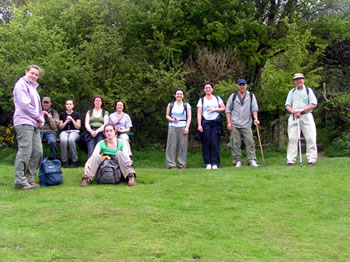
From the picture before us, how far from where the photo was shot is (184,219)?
5.56 m

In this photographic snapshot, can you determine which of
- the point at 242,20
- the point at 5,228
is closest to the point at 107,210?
the point at 5,228

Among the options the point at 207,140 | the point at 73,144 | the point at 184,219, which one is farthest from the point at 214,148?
the point at 184,219

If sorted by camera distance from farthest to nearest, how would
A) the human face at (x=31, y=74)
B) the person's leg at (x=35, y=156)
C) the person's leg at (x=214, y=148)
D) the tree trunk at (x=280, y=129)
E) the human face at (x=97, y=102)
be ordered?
1. the tree trunk at (x=280, y=129)
2. the human face at (x=97, y=102)
3. the person's leg at (x=214, y=148)
4. the person's leg at (x=35, y=156)
5. the human face at (x=31, y=74)

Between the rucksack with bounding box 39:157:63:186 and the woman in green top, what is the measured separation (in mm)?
2277

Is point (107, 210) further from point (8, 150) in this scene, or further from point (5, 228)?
point (8, 150)

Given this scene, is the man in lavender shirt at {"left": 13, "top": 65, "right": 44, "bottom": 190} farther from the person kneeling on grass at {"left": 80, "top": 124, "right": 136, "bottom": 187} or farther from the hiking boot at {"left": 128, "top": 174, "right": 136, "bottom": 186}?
the hiking boot at {"left": 128, "top": 174, "right": 136, "bottom": 186}

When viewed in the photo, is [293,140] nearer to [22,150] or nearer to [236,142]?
[236,142]

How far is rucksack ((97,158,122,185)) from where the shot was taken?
295 inches

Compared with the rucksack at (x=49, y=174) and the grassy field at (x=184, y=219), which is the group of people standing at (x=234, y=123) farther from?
the rucksack at (x=49, y=174)

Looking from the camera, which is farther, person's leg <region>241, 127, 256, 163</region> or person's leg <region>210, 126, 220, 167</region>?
person's leg <region>241, 127, 256, 163</region>

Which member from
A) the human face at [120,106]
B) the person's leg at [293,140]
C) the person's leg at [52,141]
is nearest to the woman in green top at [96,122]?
the human face at [120,106]

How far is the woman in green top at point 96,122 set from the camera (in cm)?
985

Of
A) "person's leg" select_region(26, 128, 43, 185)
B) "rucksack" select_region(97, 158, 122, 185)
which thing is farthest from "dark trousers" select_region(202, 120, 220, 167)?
"person's leg" select_region(26, 128, 43, 185)

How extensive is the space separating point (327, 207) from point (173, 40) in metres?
8.88
